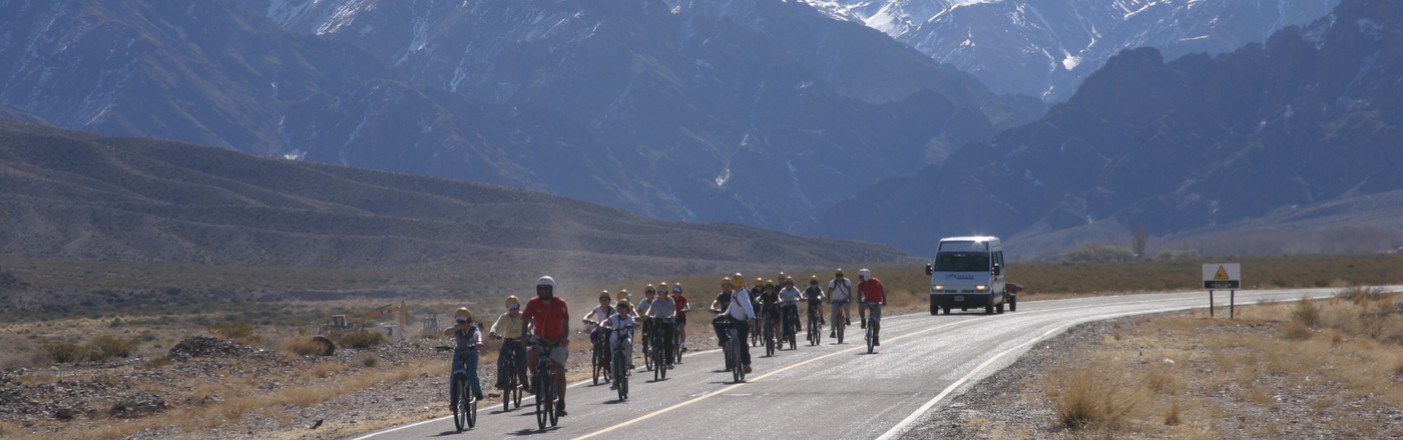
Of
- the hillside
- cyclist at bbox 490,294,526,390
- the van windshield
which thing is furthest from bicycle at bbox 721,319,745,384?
the hillside

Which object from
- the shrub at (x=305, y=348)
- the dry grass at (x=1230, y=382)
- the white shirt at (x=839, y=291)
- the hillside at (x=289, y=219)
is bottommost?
the dry grass at (x=1230, y=382)

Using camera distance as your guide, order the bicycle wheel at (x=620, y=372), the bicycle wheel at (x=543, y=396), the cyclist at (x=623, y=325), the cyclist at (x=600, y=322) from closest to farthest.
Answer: the bicycle wheel at (x=543, y=396), the bicycle wheel at (x=620, y=372), the cyclist at (x=623, y=325), the cyclist at (x=600, y=322)

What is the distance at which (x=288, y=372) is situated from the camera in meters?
34.4

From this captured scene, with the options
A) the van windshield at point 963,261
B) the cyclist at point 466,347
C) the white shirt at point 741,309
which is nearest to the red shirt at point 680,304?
the white shirt at point 741,309

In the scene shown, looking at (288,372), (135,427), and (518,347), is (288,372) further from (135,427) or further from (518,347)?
(518,347)

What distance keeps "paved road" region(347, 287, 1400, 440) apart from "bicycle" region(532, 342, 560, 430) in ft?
0.81

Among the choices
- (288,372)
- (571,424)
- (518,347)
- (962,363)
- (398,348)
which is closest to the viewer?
(571,424)

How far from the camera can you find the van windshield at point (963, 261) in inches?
1853

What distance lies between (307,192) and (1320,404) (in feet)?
486

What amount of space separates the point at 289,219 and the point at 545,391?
12413 centimetres

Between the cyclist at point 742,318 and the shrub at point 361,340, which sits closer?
the cyclist at point 742,318

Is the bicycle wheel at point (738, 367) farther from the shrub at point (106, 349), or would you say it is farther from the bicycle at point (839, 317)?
the shrub at point (106, 349)

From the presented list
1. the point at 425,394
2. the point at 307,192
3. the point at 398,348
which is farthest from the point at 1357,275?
the point at 307,192

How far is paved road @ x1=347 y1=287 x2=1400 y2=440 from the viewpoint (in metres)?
18.6
